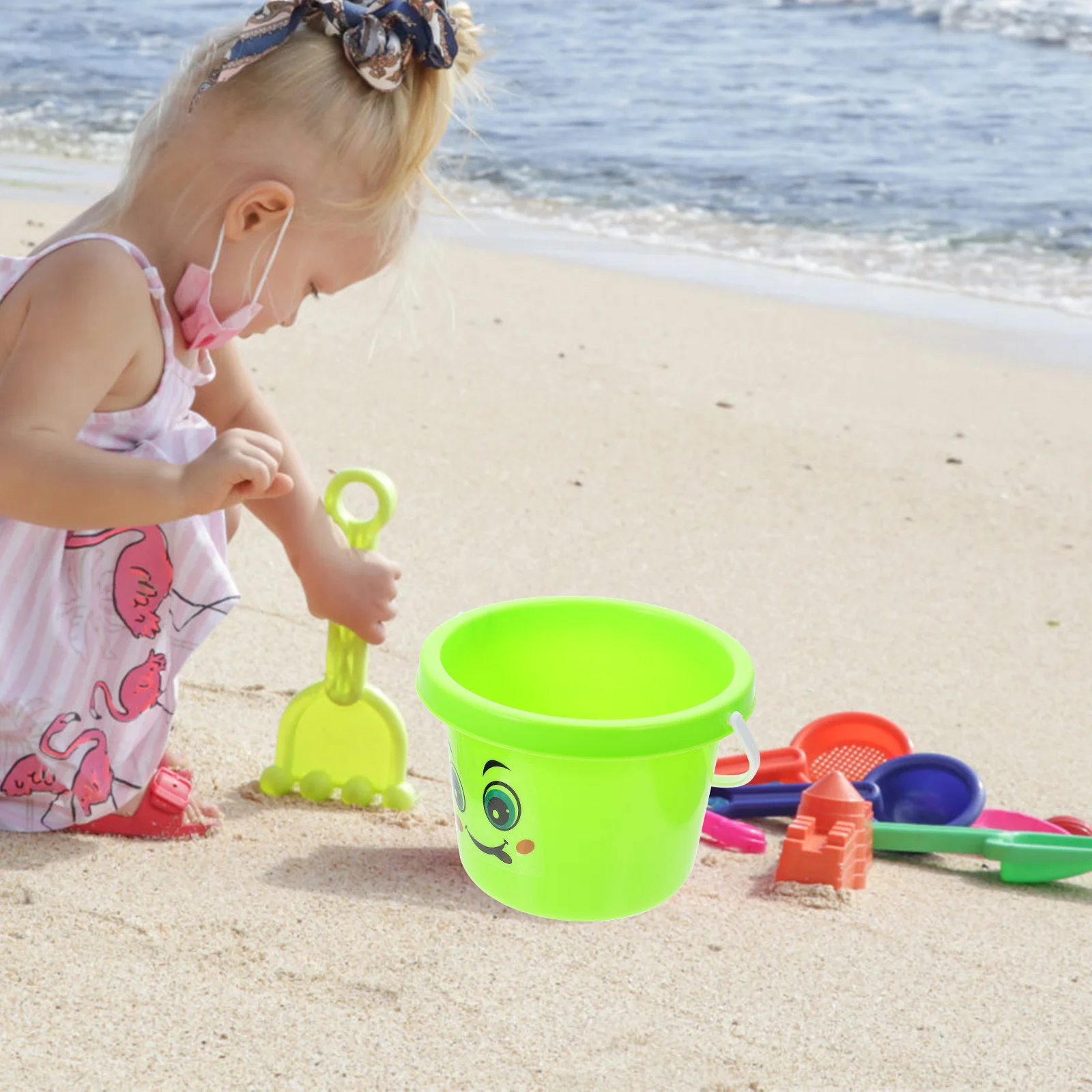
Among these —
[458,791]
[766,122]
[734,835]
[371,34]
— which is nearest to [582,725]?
[458,791]

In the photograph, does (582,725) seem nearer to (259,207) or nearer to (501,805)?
(501,805)

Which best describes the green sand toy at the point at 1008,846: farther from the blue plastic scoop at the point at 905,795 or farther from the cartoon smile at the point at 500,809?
the cartoon smile at the point at 500,809

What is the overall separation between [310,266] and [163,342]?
0.21 metres

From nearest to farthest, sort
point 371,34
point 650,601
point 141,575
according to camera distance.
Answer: point 371,34 → point 141,575 → point 650,601

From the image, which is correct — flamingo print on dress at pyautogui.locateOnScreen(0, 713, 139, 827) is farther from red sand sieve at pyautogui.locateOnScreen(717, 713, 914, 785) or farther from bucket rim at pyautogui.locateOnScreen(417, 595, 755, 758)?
red sand sieve at pyautogui.locateOnScreen(717, 713, 914, 785)

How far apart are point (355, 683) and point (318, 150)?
75 centimetres

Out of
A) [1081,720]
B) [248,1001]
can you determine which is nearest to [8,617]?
[248,1001]

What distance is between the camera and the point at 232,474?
66.1 inches

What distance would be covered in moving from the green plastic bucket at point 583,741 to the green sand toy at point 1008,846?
0.41 metres

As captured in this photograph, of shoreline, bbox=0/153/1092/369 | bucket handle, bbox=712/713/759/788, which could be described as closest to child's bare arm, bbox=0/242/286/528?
bucket handle, bbox=712/713/759/788

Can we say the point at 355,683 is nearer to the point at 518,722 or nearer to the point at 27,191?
the point at 518,722

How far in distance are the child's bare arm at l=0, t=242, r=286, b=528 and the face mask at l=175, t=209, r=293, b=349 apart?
106mm

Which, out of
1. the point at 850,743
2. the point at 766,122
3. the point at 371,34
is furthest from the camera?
the point at 766,122

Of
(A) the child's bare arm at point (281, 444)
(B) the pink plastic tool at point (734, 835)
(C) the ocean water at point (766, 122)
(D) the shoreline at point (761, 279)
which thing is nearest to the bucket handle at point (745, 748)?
(B) the pink plastic tool at point (734, 835)
